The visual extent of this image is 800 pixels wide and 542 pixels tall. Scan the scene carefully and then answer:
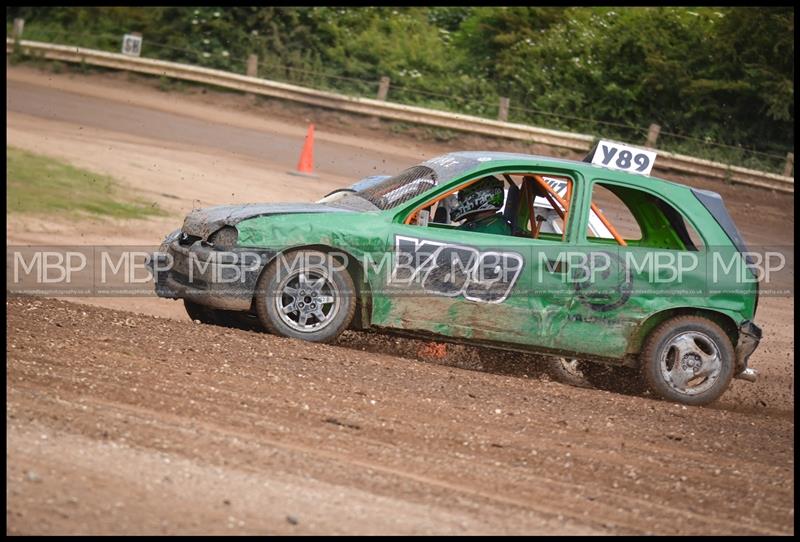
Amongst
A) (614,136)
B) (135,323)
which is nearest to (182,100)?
(614,136)

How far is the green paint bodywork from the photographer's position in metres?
8.27

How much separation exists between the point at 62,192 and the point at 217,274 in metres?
7.92

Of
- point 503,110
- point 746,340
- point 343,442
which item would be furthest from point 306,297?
point 503,110

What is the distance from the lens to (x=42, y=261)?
12.7 metres

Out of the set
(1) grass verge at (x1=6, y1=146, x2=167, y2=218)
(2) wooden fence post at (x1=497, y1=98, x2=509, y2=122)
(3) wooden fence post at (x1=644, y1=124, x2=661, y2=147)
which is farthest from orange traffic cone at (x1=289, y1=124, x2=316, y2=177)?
(3) wooden fence post at (x1=644, y1=124, x2=661, y2=147)

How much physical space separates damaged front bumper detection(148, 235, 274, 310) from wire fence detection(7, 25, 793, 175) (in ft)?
52.1

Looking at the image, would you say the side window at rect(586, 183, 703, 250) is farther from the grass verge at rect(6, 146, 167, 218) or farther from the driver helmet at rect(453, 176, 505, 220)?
the grass verge at rect(6, 146, 167, 218)

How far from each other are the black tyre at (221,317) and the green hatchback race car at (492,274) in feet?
0.08

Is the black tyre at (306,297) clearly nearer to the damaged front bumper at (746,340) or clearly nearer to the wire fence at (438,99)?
the damaged front bumper at (746,340)

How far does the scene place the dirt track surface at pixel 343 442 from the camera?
201 inches

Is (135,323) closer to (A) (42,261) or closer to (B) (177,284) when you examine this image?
(B) (177,284)

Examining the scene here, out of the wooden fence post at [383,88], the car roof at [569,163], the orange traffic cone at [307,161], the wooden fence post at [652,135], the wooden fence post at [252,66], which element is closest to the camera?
the car roof at [569,163]

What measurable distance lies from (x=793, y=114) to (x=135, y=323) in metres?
19.1

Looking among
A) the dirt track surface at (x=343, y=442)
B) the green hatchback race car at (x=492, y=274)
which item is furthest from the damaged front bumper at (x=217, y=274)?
the dirt track surface at (x=343, y=442)
